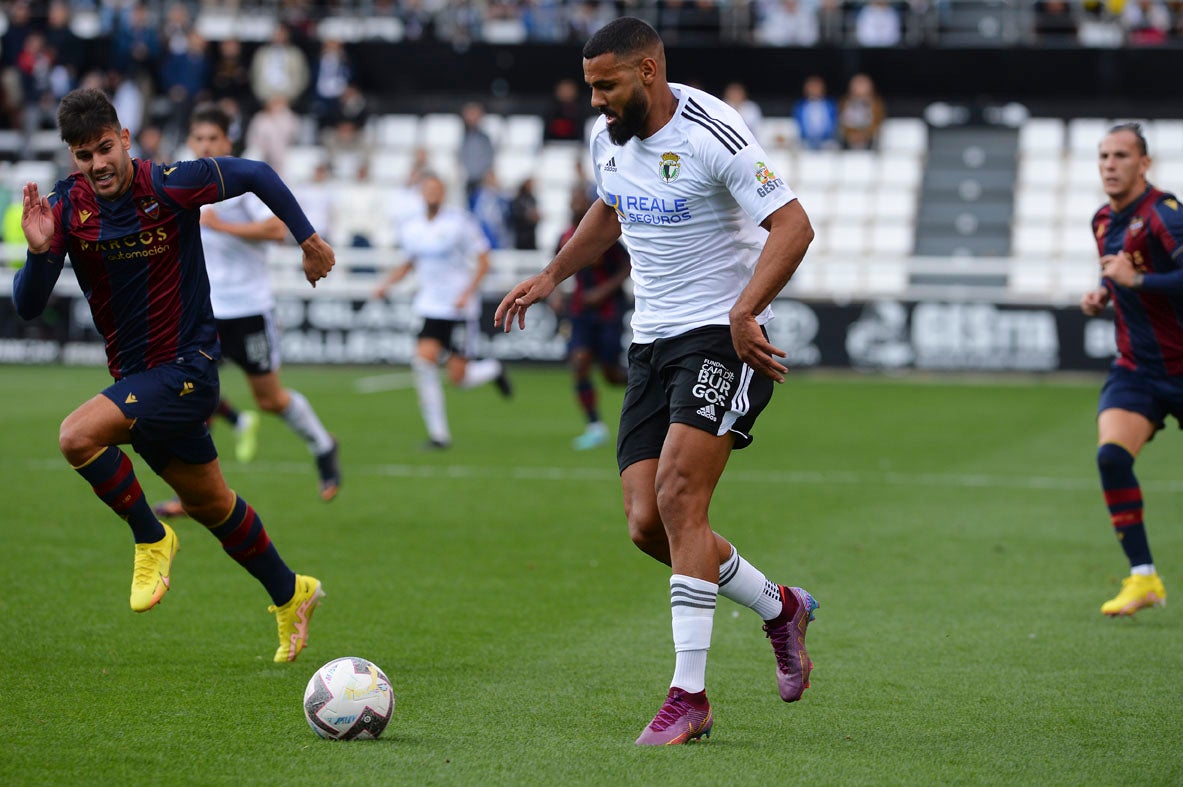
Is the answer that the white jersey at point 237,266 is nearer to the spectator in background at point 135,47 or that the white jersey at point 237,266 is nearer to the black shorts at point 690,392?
the black shorts at point 690,392

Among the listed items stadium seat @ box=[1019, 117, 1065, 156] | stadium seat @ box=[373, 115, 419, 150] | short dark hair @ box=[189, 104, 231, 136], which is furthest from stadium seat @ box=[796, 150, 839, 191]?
short dark hair @ box=[189, 104, 231, 136]

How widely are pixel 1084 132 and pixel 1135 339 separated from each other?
64.6 ft

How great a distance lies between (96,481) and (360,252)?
60.1ft

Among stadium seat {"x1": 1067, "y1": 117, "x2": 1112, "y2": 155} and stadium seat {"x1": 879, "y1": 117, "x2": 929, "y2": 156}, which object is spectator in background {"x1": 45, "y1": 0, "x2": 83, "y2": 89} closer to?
stadium seat {"x1": 879, "y1": 117, "x2": 929, "y2": 156}

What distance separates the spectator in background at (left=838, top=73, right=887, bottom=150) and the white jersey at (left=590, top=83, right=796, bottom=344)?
2029cm

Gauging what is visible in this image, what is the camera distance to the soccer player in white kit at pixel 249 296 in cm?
1050

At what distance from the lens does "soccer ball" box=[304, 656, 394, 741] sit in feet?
17.6

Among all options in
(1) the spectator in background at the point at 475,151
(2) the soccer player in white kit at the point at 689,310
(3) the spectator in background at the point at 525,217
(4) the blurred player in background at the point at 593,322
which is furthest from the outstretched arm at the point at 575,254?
(1) the spectator in background at the point at 475,151

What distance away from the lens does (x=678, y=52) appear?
2622 centimetres

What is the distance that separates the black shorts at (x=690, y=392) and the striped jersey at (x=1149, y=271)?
2.96m

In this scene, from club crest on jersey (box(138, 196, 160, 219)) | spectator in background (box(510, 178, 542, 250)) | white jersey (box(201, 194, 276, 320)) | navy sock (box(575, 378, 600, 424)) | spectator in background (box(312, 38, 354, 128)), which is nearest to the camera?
club crest on jersey (box(138, 196, 160, 219))

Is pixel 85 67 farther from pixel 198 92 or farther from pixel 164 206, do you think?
pixel 164 206

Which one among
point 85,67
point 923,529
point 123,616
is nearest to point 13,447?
point 123,616

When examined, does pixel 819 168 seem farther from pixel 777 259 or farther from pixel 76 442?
pixel 777 259
